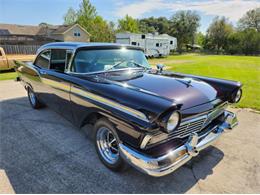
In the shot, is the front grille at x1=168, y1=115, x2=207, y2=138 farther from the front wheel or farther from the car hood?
the front wheel

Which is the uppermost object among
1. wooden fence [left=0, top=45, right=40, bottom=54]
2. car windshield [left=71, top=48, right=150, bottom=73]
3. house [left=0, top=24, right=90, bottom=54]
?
house [left=0, top=24, right=90, bottom=54]

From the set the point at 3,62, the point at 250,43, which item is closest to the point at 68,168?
the point at 3,62

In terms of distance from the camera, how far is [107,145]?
288cm

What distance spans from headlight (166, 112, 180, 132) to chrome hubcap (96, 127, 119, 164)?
3.46 ft

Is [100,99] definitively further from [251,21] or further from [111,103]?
[251,21]

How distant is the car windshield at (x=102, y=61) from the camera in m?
3.29

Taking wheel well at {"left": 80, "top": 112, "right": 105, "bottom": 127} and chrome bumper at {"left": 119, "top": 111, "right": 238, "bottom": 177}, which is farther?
wheel well at {"left": 80, "top": 112, "right": 105, "bottom": 127}

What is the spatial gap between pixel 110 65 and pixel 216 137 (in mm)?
2105

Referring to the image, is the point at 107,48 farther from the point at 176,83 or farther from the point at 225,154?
the point at 225,154

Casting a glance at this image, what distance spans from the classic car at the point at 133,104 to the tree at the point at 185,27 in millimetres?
53567

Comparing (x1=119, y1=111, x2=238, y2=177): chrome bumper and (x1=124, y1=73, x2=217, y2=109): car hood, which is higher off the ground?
(x1=124, y1=73, x2=217, y2=109): car hood

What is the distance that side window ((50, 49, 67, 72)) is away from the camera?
3697mm

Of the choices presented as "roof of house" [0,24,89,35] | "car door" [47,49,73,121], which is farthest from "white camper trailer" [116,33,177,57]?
"car door" [47,49,73,121]

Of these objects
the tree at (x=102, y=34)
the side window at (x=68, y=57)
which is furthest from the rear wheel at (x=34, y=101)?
the tree at (x=102, y=34)
